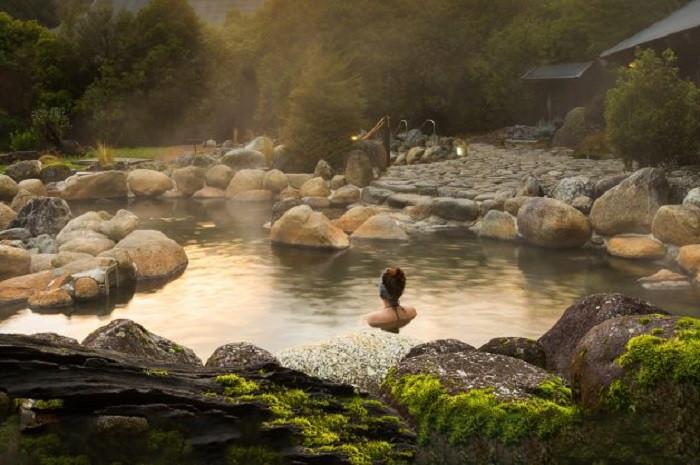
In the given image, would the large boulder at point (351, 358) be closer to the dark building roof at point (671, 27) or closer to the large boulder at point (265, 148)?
the dark building roof at point (671, 27)

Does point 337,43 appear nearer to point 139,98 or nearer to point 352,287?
point 139,98

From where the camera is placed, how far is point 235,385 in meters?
5.20

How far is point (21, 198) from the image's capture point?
22.5 m

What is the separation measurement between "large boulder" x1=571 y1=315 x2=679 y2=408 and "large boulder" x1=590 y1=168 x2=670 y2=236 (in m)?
11.4

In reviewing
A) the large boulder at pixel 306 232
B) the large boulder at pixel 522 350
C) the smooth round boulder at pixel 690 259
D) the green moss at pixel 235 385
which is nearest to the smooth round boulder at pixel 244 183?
the large boulder at pixel 306 232

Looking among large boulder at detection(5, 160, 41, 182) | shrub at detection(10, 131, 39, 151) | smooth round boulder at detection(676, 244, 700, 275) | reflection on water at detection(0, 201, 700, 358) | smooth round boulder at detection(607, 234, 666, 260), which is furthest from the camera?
shrub at detection(10, 131, 39, 151)

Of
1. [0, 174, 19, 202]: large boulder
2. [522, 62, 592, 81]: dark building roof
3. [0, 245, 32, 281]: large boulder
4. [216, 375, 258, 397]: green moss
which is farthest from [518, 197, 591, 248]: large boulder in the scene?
[522, 62, 592, 81]: dark building roof

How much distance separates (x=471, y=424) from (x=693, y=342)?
4.90ft

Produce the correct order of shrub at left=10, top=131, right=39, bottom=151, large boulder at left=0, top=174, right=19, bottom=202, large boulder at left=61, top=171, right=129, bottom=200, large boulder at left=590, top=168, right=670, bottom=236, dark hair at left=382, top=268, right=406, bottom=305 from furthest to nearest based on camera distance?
shrub at left=10, top=131, right=39, bottom=151 → large boulder at left=61, top=171, right=129, bottom=200 → large boulder at left=0, top=174, right=19, bottom=202 → large boulder at left=590, top=168, right=670, bottom=236 → dark hair at left=382, top=268, right=406, bottom=305

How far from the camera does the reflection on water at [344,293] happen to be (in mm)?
11266

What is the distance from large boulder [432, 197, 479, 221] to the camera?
19.3 m

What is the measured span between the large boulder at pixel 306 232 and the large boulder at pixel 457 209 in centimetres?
341

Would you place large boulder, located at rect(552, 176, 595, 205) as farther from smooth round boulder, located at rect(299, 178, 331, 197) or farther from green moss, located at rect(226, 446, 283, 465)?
green moss, located at rect(226, 446, 283, 465)

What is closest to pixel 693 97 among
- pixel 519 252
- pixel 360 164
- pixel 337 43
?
pixel 519 252
